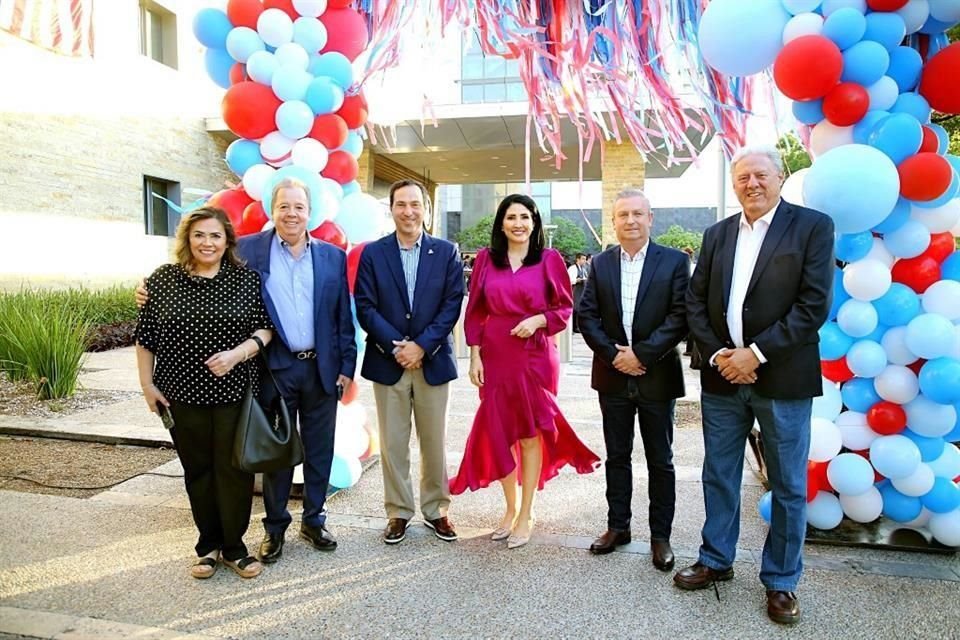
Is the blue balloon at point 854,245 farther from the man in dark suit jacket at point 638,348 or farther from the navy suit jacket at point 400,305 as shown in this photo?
the navy suit jacket at point 400,305

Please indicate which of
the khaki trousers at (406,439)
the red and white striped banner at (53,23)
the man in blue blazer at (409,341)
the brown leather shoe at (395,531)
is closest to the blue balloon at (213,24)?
the man in blue blazer at (409,341)

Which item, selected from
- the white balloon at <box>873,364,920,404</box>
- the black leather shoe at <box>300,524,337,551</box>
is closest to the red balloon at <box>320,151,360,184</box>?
the black leather shoe at <box>300,524,337,551</box>

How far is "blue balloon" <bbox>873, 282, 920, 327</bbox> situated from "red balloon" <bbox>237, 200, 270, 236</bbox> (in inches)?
134

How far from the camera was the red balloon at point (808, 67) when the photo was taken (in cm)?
296

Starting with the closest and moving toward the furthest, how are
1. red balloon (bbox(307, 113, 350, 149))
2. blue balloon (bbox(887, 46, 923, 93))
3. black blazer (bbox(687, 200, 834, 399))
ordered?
black blazer (bbox(687, 200, 834, 399)) < blue balloon (bbox(887, 46, 923, 93)) < red balloon (bbox(307, 113, 350, 149))

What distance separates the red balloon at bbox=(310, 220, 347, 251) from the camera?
13.5ft

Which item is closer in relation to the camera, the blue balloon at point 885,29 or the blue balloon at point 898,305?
the blue balloon at point 885,29

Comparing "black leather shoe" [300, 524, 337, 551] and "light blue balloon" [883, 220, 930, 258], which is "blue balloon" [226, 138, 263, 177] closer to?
"black leather shoe" [300, 524, 337, 551]

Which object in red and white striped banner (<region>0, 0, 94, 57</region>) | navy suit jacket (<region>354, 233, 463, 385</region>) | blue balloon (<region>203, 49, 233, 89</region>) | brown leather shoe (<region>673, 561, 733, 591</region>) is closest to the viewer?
brown leather shoe (<region>673, 561, 733, 591</region>)

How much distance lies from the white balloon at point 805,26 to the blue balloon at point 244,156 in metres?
3.16

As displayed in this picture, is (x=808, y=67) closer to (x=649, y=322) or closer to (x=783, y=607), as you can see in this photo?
(x=649, y=322)

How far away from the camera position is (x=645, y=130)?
3.94m

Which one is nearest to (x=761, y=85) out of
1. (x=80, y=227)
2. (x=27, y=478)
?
(x=27, y=478)

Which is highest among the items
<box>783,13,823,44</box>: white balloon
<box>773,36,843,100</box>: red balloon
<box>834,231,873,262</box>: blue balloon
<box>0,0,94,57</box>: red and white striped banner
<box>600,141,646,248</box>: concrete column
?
<box>0,0,94,57</box>: red and white striped banner
